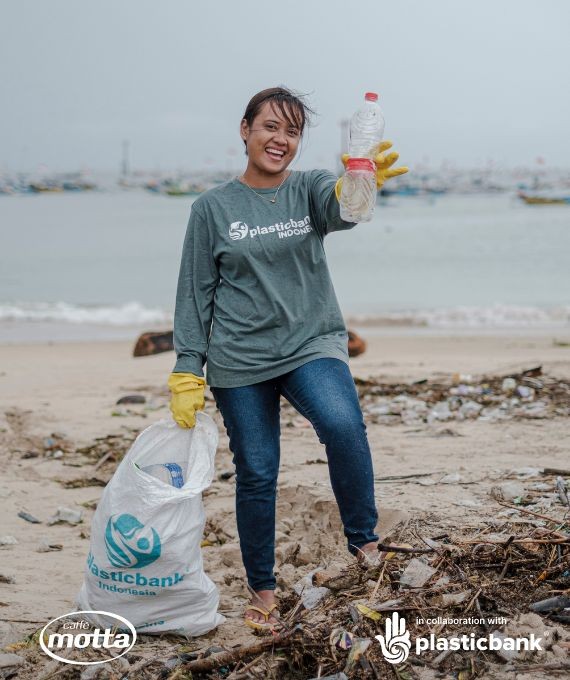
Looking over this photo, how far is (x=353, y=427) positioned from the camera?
2.93 meters

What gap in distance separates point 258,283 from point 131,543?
0.97 m

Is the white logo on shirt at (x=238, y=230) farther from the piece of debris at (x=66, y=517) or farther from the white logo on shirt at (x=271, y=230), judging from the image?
the piece of debris at (x=66, y=517)

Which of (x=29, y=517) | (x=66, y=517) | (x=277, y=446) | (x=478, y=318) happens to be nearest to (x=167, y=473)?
(x=277, y=446)

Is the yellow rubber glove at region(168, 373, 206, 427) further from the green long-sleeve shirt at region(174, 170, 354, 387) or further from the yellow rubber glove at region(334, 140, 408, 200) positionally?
the yellow rubber glove at region(334, 140, 408, 200)

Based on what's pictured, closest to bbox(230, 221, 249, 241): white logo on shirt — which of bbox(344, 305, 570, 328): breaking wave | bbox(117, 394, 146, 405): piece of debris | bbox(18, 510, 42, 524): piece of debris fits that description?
bbox(18, 510, 42, 524): piece of debris

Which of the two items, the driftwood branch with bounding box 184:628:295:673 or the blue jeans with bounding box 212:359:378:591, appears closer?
the driftwood branch with bounding box 184:628:295:673

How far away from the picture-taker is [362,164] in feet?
9.33

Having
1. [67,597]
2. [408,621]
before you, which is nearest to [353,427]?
[408,621]

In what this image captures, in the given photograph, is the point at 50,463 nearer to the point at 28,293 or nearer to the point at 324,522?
the point at 324,522

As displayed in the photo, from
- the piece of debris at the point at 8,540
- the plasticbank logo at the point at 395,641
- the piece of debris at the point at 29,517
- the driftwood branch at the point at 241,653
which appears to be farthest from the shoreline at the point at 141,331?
the driftwood branch at the point at 241,653

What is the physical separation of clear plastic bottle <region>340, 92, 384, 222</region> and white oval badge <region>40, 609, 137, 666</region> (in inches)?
62.3

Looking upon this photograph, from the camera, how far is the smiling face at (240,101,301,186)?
3.03 meters

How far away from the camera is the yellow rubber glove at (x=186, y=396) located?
3.05 meters

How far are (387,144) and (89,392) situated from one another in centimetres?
533
